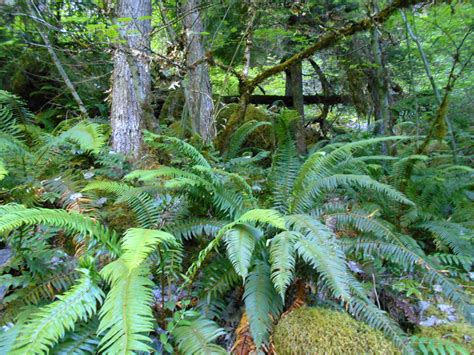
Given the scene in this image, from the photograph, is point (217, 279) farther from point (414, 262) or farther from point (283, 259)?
point (414, 262)

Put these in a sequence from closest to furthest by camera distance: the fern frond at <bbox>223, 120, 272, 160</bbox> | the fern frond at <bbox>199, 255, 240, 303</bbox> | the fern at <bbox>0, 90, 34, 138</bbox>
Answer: the fern frond at <bbox>199, 255, 240, 303</bbox> < the fern at <bbox>0, 90, 34, 138</bbox> < the fern frond at <bbox>223, 120, 272, 160</bbox>

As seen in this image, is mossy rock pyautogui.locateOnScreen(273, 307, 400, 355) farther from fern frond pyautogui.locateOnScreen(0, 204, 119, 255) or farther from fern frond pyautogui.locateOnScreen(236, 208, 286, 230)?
fern frond pyautogui.locateOnScreen(0, 204, 119, 255)

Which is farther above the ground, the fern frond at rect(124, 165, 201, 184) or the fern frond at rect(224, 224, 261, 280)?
the fern frond at rect(124, 165, 201, 184)

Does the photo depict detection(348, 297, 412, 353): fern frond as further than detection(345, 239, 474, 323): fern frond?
No

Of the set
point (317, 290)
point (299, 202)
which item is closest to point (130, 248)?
point (317, 290)

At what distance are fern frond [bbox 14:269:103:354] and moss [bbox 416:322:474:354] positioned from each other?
5.98 ft

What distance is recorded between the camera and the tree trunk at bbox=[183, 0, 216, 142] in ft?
11.7

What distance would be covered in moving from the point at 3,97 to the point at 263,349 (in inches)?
124

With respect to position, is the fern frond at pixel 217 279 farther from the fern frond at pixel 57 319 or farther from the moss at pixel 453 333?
the moss at pixel 453 333

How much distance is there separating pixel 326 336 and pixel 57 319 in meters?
1.28

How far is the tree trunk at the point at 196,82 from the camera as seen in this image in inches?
141

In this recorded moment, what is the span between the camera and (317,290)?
6.79ft

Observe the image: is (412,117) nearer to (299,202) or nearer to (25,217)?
(299,202)

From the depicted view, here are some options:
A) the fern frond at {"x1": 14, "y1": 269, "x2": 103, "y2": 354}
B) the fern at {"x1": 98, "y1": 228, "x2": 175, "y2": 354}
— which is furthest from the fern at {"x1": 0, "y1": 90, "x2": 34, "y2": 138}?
the fern at {"x1": 98, "y1": 228, "x2": 175, "y2": 354}
